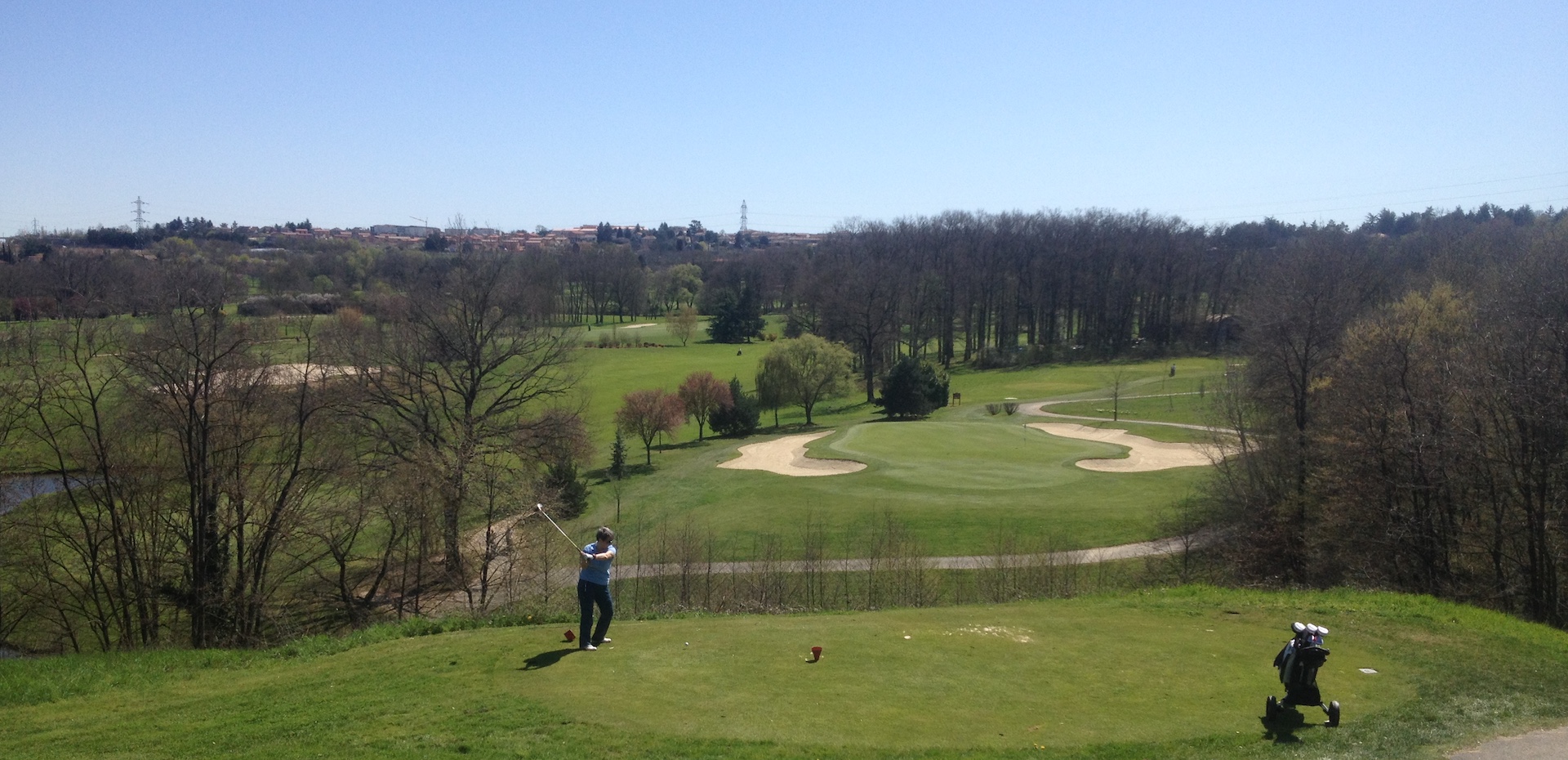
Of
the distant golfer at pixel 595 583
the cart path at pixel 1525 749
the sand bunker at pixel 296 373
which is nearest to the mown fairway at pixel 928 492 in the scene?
the sand bunker at pixel 296 373

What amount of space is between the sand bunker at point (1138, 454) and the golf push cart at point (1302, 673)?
100 ft

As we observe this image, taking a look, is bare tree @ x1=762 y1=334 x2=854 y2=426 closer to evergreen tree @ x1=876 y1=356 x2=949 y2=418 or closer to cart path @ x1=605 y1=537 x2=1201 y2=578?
evergreen tree @ x1=876 y1=356 x2=949 y2=418

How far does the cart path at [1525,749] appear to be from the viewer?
9.67m

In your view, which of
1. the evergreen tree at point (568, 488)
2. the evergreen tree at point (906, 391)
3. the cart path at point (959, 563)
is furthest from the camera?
the evergreen tree at point (906, 391)

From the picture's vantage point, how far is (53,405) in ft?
81.8


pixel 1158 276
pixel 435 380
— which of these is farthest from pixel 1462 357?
pixel 1158 276

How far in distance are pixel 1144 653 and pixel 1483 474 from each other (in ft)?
51.3

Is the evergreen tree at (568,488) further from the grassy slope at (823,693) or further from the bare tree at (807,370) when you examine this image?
the bare tree at (807,370)

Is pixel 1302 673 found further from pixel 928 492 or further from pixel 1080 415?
pixel 1080 415

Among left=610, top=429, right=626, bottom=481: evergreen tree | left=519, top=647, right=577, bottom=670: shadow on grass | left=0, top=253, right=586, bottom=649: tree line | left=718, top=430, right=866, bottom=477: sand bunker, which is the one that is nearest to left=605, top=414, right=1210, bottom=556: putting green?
left=718, top=430, right=866, bottom=477: sand bunker

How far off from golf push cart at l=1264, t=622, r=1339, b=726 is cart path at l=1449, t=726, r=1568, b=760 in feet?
4.30

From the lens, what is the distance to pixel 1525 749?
992 cm

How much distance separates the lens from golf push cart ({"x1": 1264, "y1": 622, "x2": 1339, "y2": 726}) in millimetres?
10047

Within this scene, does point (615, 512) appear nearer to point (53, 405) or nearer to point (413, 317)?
point (413, 317)
